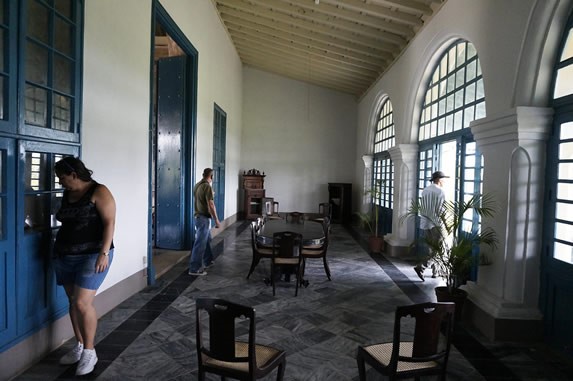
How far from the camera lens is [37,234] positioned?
2.80 metres

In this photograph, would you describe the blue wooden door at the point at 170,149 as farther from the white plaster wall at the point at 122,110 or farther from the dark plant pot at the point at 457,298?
the dark plant pot at the point at 457,298

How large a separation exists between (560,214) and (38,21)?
4.45 meters

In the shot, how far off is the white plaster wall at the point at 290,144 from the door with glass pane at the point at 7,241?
1043 centimetres

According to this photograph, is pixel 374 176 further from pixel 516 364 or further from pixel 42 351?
pixel 42 351

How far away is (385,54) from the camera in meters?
7.98

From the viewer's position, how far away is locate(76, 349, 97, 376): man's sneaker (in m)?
2.62

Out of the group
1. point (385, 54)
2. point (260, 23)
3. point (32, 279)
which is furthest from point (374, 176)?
point (32, 279)

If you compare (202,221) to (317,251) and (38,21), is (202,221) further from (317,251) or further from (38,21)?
(38,21)

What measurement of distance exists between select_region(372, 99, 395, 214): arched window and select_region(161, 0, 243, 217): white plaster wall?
3.99 meters

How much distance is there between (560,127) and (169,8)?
5.04m

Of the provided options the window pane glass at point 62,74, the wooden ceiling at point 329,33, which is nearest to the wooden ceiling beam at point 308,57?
the wooden ceiling at point 329,33

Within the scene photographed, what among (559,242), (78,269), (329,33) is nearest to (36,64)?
(78,269)

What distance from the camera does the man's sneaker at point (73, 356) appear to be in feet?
9.00

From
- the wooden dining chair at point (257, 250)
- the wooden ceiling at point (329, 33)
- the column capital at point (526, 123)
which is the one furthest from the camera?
the wooden ceiling at point (329, 33)
